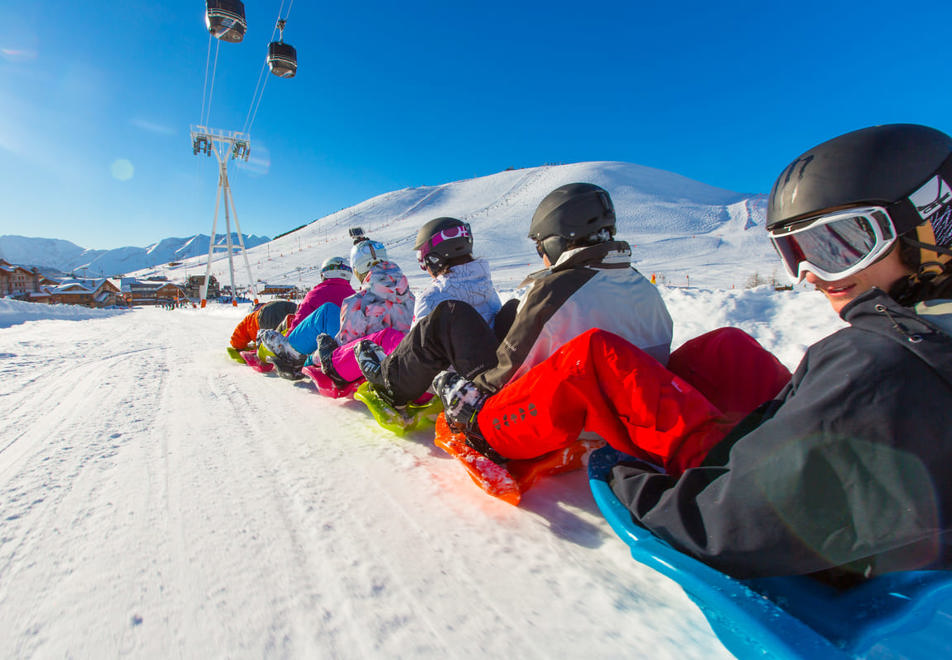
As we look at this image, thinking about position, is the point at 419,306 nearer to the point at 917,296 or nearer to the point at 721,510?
the point at 721,510

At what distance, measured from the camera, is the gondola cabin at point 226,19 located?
33.1ft

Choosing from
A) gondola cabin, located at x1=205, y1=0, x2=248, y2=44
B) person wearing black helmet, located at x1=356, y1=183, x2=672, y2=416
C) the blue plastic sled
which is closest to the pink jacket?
person wearing black helmet, located at x1=356, y1=183, x2=672, y2=416

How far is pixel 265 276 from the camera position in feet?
182

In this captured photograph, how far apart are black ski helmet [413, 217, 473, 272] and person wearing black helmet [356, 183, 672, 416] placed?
0.67 meters

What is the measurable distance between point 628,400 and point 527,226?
59.4 metres

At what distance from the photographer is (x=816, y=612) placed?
1.03 meters

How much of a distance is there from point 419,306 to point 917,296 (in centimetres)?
229

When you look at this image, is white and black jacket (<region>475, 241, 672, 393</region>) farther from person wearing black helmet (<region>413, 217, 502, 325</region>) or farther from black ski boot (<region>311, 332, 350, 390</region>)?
black ski boot (<region>311, 332, 350, 390</region>)

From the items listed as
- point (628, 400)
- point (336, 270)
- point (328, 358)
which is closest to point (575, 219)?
point (628, 400)

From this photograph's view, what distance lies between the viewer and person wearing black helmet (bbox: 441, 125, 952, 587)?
0.85m

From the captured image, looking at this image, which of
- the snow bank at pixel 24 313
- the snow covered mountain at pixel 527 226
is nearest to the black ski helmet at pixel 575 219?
the snow bank at pixel 24 313

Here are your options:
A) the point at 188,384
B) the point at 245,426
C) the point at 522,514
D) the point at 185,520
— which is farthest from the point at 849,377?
the point at 188,384

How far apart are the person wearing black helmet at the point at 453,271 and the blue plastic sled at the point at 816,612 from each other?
192cm

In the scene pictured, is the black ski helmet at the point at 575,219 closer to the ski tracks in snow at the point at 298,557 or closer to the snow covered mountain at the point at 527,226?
the ski tracks in snow at the point at 298,557
